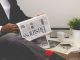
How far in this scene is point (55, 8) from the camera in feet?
6.67

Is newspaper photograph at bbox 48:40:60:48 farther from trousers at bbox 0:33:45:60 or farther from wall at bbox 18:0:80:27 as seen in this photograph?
trousers at bbox 0:33:45:60

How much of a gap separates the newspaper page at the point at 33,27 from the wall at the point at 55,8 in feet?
1.68

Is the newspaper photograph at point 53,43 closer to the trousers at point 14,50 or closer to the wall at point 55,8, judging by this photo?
the wall at point 55,8

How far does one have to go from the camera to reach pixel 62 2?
2.02 metres

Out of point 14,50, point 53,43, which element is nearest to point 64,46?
point 53,43

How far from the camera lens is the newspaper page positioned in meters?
1.38

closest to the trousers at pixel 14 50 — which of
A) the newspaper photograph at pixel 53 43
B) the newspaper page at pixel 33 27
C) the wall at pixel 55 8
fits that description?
the newspaper page at pixel 33 27

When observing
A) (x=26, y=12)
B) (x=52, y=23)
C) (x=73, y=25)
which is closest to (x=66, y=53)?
(x=73, y=25)

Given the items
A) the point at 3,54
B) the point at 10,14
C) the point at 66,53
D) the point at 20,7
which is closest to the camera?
the point at 3,54

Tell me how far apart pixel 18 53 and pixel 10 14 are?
1173mm

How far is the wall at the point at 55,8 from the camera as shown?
202 cm

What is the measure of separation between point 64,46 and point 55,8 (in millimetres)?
496

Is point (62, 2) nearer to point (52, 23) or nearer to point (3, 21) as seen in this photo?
point (52, 23)

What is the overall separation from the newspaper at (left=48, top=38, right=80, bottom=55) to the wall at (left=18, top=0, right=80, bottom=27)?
0.92 feet
